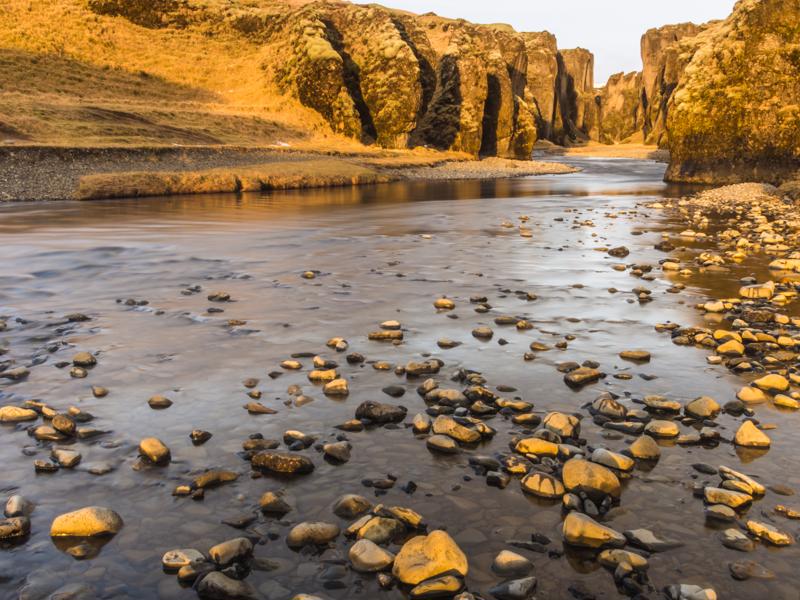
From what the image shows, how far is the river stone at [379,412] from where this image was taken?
5293mm

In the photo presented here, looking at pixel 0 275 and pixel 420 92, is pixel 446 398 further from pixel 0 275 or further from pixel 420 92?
pixel 420 92

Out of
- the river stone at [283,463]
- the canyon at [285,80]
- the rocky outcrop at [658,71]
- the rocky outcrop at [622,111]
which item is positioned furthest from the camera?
the rocky outcrop at [622,111]

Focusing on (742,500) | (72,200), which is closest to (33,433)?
(742,500)

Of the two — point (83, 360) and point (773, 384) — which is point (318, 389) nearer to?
point (83, 360)

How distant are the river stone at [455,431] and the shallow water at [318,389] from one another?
17 cm

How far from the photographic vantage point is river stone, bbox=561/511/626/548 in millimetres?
3576

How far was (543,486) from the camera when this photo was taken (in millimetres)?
4172

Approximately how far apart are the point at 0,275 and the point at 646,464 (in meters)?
12.8

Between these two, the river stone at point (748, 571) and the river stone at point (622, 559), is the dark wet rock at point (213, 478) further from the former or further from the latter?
the river stone at point (748, 571)

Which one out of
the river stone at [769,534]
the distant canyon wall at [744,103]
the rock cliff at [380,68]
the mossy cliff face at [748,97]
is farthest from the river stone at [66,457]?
the rock cliff at [380,68]

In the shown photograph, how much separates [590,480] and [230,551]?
7.75 feet

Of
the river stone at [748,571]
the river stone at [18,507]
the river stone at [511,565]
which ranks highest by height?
the river stone at [18,507]

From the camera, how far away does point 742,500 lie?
12.9 feet

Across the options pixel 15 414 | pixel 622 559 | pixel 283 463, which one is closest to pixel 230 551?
pixel 283 463
